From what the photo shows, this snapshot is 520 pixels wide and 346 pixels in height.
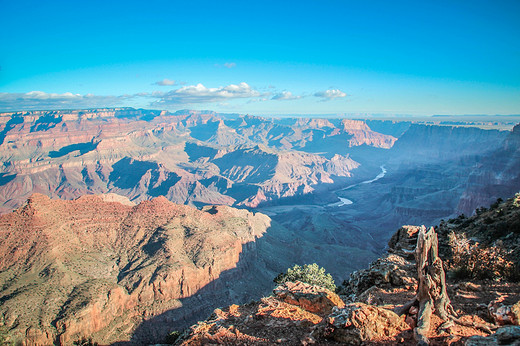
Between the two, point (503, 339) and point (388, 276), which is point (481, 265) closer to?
point (388, 276)

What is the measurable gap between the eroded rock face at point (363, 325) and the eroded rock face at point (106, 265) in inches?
1725

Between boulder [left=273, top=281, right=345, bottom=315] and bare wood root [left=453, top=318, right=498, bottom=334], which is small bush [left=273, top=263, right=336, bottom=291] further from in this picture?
bare wood root [left=453, top=318, right=498, bottom=334]

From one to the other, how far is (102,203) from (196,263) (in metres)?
29.5

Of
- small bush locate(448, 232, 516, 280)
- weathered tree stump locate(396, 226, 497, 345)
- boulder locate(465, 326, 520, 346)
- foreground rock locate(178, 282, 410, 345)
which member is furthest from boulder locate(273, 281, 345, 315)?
boulder locate(465, 326, 520, 346)

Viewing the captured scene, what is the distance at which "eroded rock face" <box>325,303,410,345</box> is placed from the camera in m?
11.3

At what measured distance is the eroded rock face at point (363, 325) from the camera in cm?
1129

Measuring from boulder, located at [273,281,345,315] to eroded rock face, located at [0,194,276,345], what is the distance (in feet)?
116

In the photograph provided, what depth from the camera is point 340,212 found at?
167875mm

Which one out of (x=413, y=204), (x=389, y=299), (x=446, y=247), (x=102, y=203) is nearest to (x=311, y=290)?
(x=389, y=299)

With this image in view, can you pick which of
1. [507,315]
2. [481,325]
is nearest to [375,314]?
[481,325]

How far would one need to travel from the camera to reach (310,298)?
64.2 feet

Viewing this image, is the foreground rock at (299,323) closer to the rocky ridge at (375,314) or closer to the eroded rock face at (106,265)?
the rocky ridge at (375,314)

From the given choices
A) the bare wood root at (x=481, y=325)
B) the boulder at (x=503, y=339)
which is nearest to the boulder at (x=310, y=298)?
the bare wood root at (x=481, y=325)

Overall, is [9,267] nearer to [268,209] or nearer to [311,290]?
[311,290]
